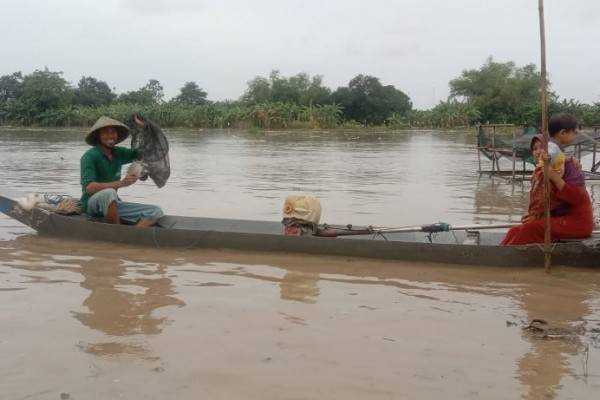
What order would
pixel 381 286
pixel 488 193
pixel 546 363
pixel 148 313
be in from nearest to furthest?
1. pixel 546 363
2. pixel 148 313
3. pixel 381 286
4. pixel 488 193

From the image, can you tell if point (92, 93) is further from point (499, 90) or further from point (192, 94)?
point (499, 90)

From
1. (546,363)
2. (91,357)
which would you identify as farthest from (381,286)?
(91,357)

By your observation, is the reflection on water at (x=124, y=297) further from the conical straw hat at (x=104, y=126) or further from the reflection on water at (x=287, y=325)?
the conical straw hat at (x=104, y=126)

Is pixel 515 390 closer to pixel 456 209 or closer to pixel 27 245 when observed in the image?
pixel 27 245

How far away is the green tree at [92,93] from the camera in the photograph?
5453 centimetres

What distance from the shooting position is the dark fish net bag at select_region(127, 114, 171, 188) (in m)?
5.89

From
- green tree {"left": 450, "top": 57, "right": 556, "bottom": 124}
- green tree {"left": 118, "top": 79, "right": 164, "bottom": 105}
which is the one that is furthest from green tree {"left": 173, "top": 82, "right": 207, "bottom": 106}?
green tree {"left": 450, "top": 57, "right": 556, "bottom": 124}

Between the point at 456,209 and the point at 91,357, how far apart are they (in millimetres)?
6179

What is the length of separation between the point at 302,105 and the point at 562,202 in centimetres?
4933

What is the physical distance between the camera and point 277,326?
357cm

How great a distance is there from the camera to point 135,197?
9414mm

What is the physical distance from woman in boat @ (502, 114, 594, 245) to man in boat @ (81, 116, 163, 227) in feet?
10.9

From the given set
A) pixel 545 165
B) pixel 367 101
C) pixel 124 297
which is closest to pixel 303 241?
pixel 124 297

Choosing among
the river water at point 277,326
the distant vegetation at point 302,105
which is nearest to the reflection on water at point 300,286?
the river water at point 277,326
